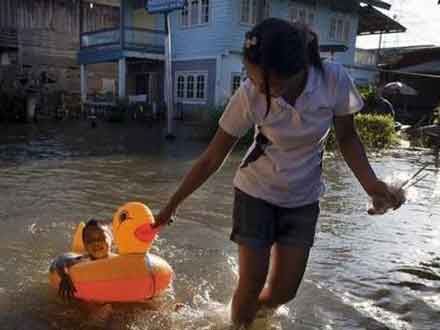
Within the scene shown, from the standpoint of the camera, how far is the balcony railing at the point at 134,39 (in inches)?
834

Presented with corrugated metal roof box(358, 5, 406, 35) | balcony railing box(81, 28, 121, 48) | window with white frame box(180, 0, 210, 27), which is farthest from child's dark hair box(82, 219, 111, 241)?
corrugated metal roof box(358, 5, 406, 35)

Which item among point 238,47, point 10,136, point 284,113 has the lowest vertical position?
point 10,136

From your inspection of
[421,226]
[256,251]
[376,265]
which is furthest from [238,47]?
[256,251]

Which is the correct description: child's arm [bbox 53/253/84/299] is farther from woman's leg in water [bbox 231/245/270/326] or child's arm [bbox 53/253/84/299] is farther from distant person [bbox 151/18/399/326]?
woman's leg in water [bbox 231/245/270/326]

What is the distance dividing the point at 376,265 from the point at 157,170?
537cm

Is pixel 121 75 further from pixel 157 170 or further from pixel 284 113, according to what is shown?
pixel 284 113

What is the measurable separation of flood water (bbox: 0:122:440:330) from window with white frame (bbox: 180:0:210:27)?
504 inches

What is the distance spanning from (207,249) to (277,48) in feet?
9.82

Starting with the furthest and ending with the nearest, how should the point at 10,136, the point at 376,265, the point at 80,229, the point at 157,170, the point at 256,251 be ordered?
the point at 10,136 < the point at 157,170 < the point at 376,265 < the point at 80,229 < the point at 256,251

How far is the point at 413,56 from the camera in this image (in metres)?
30.0

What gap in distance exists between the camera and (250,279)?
8.92ft

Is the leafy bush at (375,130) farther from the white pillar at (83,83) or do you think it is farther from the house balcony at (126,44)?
the white pillar at (83,83)

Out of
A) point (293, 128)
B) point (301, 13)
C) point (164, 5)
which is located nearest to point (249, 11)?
point (301, 13)

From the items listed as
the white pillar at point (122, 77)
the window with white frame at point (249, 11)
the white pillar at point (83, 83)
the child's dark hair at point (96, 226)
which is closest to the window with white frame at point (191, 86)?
the white pillar at point (122, 77)
